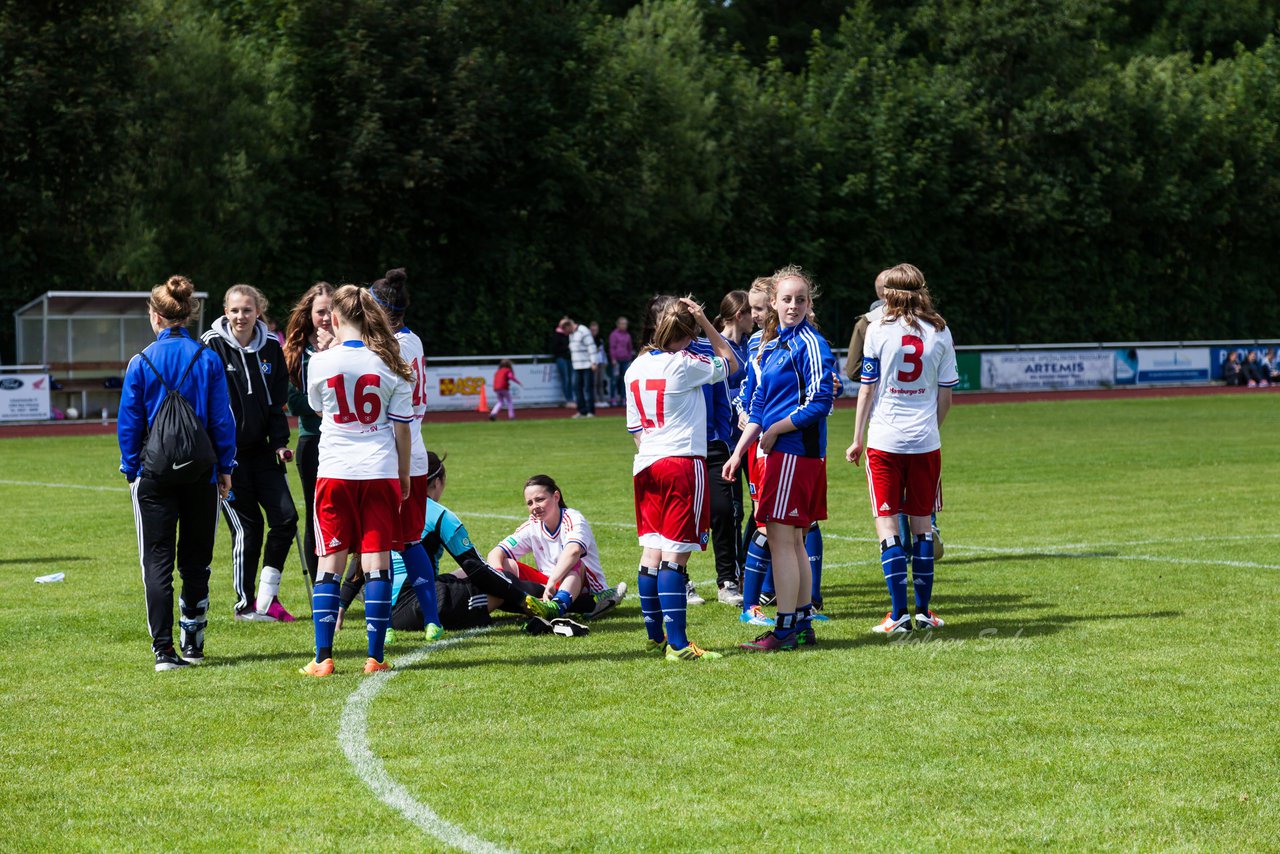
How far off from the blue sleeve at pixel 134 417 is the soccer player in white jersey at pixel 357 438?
0.87 m

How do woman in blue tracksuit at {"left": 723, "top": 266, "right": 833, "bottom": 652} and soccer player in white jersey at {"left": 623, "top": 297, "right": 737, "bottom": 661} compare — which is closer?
soccer player in white jersey at {"left": 623, "top": 297, "right": 737, "bottom": 661}

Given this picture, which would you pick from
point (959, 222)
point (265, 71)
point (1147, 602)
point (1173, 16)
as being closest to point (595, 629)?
point (1147, 602)

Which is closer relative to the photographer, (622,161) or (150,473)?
(150,473)

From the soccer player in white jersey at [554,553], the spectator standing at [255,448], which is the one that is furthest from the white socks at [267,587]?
the soccer player in white jersey at [554,553]

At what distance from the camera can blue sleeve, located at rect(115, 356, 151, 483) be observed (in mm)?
7531

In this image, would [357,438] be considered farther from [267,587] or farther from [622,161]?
[622,161]

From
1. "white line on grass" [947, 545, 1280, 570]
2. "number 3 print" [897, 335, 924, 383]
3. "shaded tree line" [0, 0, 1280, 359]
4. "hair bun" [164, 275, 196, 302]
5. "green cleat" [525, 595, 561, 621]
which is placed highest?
"shaded tree line" [0, 0, 1280, 359]

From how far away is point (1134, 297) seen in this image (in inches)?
2045

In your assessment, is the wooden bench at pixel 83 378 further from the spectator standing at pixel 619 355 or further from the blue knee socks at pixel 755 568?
the blue knee socks at pixel 755 568

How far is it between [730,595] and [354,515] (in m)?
3.11

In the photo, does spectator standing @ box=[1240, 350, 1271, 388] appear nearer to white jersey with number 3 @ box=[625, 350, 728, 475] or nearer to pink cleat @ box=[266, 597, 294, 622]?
pink cleat @ box=[266, 597, 294, 622]

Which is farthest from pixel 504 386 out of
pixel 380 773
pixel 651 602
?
pixel 380 773

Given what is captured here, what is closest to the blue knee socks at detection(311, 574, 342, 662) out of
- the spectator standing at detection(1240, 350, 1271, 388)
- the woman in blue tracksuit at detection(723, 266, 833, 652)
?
the woman in blue tracksuit at detection(723, 266, 833, 652)

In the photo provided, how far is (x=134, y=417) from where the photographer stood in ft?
24.7
